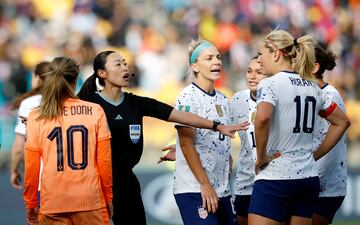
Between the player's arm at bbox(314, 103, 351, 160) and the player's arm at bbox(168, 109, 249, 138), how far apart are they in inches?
32.8

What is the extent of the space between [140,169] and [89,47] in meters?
3.94

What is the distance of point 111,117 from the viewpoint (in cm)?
714

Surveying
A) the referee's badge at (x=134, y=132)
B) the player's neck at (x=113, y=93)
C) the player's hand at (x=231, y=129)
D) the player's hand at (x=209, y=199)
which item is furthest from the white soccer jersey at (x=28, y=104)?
the player's hand at (x=231, y=129)

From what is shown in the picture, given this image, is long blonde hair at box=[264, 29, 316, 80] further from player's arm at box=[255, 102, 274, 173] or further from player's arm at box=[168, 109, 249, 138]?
player's arm at box=[168, 109, 249, 138]

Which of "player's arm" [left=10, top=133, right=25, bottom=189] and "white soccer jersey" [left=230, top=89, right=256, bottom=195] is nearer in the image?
"white soccer jersey" [left=230, top=89, right=256, bottom=195]

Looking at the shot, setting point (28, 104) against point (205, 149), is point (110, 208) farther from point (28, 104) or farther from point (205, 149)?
point (28, 104)

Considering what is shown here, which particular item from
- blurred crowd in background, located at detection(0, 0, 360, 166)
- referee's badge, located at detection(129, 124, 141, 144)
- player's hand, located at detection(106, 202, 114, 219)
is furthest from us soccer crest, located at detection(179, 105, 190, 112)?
blurred crowd in background, located at detection(0, 0, 360, 166)

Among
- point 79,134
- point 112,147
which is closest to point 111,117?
point 112,147

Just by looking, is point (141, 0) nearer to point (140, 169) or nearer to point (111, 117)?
point (140, 169)

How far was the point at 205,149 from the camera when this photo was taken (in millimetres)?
7195

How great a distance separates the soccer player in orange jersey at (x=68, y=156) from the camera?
6484 mm

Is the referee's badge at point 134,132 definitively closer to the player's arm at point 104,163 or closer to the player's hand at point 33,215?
the player's arm at point 104,163

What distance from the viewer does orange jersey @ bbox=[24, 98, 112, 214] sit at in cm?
648

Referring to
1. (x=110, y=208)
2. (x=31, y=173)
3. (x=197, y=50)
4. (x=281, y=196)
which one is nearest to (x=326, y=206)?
(x=281, y=196)
